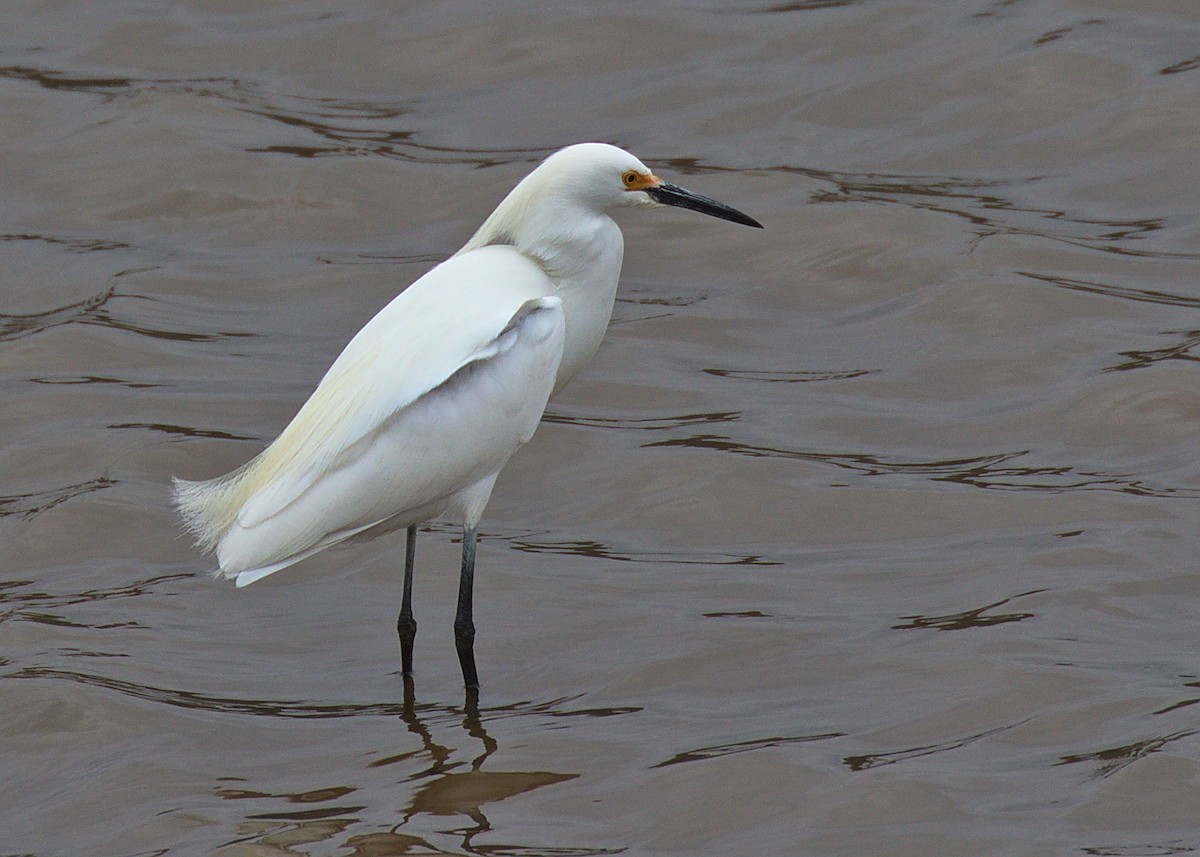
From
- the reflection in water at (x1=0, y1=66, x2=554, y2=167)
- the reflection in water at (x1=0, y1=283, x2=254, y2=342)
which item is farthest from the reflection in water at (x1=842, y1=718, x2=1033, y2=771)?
the reflection in water at (x1=0, y1=66, x2=554, y2=167)

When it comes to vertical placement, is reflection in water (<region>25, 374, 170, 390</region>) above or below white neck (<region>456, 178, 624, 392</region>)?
below

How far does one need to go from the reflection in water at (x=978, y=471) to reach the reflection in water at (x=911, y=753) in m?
2.06

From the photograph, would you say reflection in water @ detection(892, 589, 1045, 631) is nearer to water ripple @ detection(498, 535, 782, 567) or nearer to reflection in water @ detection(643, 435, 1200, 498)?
water ripple @ detection(498, 535, 782, 567)

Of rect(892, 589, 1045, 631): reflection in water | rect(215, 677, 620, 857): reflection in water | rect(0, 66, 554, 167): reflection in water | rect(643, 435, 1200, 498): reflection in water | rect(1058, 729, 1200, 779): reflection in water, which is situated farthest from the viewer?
rect(0, 66, 554, 167): reflection in water

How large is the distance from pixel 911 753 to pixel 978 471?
8.11 feet

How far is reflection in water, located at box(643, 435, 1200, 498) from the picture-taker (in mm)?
7301

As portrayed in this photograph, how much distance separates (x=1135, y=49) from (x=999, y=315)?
3.42 metres

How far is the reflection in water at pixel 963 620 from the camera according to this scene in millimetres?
6184

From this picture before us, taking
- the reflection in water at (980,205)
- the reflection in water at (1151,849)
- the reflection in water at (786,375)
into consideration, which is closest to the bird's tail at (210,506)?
the reflection in water at (1151,849)

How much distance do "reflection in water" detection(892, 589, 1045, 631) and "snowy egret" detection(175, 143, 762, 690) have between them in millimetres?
1578

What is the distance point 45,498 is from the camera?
7.49 metres

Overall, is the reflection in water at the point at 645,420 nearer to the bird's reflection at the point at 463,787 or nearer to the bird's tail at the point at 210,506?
the bird's tail at the point at 210,506

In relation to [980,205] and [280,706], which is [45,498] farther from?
[980,205]

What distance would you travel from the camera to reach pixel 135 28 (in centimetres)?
1273
